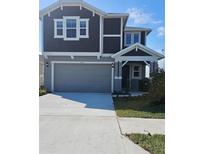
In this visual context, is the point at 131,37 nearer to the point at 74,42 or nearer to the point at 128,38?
the point at 128,38

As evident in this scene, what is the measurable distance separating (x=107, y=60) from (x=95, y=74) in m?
1.21

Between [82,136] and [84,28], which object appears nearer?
[82,136]

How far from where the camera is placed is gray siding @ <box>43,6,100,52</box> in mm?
15805

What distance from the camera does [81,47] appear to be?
52.0 ft

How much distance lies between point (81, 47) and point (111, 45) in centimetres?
196

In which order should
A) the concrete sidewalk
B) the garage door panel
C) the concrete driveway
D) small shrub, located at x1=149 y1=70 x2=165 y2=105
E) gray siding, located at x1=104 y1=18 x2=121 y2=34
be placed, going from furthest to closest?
the garage door panel < gray siding, located at x1=104 y1=18 x2=121 y2=34 < small shrub, located at x1=149 y1=70 x2=165 y2=105 < the concrete sidewalk < the concrete driveway

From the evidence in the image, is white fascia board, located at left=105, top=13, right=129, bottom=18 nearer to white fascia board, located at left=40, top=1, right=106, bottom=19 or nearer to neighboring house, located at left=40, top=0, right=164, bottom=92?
neighboring house, located at left=40, top=0, right=164, bottom=92

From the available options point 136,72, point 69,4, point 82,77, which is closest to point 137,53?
point 136,72

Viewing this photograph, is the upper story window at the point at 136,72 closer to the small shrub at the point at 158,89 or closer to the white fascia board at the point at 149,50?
the white fascia board at the point at 149,50

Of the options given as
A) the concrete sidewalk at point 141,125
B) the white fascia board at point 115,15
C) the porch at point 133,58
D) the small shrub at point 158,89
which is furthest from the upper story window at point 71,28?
the concrete sidewalk at point 141,125

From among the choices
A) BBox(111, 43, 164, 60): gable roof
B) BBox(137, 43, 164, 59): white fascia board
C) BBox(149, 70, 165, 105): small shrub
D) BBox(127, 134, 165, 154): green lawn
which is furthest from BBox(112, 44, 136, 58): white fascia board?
BBox(127, 134, 165, 154): green lawn
